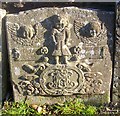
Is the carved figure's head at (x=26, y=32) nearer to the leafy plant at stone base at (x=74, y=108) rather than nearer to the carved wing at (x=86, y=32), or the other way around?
the carved wing at (x=86, y=32)

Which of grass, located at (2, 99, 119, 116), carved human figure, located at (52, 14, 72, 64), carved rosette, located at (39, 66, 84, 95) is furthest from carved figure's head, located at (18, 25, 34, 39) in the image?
grass, located at (2, 99, 119, 116)

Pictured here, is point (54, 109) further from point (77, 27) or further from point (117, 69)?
point (77, 27)

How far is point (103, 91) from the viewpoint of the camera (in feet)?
18.3

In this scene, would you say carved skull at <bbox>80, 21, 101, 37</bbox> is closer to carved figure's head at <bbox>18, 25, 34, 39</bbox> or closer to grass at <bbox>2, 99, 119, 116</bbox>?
carved figure's head at <bbox>18, 25, 34, 39</bbox>

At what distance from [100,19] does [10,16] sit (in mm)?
1060

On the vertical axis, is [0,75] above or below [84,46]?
below

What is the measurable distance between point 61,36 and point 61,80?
558mm

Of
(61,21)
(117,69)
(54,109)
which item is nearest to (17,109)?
(54,109)

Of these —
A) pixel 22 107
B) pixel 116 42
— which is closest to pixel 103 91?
pixel 116 42

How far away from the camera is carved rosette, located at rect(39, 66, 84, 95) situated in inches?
216

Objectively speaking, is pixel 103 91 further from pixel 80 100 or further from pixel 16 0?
pixel 16 0

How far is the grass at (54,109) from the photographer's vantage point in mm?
5480

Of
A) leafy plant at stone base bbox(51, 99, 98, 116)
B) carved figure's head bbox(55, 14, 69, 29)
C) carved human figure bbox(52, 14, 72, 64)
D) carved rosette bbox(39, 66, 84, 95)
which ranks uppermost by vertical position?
carved figure's head bbox(55, 14, 69, 29)

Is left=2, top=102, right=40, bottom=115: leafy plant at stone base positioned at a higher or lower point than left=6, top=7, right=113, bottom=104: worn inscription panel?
lower
